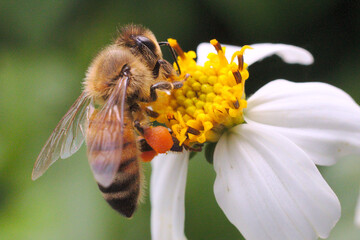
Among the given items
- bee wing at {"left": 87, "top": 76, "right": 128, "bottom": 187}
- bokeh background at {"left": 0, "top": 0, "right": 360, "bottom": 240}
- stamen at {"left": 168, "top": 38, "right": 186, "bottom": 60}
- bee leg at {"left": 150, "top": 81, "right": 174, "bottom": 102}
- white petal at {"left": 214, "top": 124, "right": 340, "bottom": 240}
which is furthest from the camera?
bokeh background at {"left": 0, "top": 0, "right": 360, "bottom": 240}

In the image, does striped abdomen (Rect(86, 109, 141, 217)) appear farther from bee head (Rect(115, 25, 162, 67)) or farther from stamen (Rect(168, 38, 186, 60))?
stamen (Rect(168, 38, 186, 60))

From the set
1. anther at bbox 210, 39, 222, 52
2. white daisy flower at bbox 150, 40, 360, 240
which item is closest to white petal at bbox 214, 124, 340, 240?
white daisy flower at bbox 150, 40, 360, 240

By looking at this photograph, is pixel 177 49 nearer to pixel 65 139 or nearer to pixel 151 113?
pixel 151 113

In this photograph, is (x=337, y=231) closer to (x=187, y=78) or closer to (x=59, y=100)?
(x=187, y=78)

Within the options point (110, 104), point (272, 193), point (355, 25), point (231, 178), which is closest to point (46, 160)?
point (110, 104)

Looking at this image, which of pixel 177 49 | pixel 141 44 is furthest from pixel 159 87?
pixel 177 49

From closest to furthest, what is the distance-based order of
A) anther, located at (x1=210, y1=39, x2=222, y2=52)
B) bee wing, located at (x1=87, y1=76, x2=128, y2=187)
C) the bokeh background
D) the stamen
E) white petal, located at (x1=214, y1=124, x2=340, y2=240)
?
bee wing, located at (x1=87, y1=76, x2=128, y2=187)
white petal, located at (x1=214, y1=124, x2=340, y2=240)
anther, located at (x1=210, y1=39, x2=222, y2=52)
the stamen
the bokeh background
